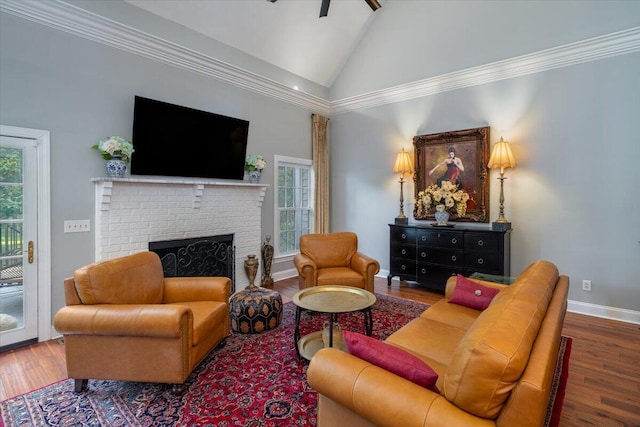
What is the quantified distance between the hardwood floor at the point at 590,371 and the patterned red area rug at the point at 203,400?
1.19ft

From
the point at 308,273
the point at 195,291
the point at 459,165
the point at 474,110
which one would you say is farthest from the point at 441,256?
the point at 195,291

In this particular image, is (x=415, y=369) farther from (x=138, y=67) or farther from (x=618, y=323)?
(x=138, y=67)

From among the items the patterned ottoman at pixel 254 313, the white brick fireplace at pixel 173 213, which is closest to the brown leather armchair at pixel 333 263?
the patterned ottoman at pixel 254 313

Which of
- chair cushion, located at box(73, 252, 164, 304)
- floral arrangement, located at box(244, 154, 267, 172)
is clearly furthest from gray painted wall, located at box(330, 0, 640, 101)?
chair cushion, located at box(73, 252, 164, 304)

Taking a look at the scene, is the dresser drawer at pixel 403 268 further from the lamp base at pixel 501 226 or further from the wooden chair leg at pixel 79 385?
the wooden chair leg at pixel 79 385

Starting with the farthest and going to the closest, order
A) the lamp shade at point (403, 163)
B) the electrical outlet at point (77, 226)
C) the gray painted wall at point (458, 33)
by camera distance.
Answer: the lamp shade at point (403, 163) < the gray painted wall at point (458, 33) < the electrical outlet at point (77, 226)

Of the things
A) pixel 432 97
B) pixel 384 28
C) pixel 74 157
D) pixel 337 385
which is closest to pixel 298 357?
pixel 337 385

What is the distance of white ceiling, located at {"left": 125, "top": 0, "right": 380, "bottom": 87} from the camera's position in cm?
414

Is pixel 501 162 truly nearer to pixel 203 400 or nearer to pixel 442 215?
pixel 442 215

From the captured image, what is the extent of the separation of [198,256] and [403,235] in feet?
10.1

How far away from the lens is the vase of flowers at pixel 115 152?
3.38m

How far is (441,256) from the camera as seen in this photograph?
15.3ft

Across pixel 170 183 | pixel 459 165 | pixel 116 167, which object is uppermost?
pixel 459 165

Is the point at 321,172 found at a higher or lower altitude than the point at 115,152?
higher
